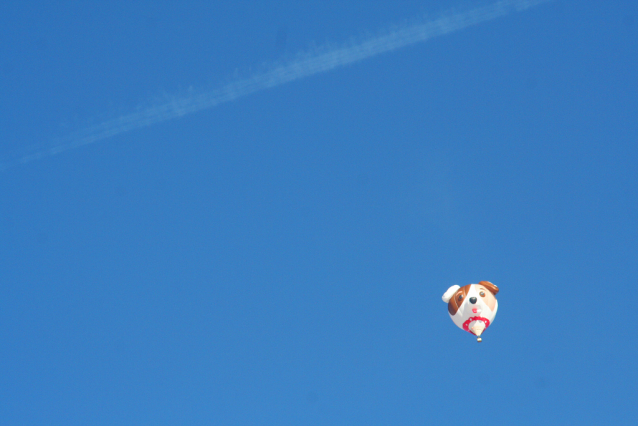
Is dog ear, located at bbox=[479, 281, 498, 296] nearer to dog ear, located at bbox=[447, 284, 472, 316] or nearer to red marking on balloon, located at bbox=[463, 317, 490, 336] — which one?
dog ear, located at bbox=[447, 284, 472, 316]

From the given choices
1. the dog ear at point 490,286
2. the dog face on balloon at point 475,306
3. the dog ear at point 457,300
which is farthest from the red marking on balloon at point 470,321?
the dog ear at point 490,286

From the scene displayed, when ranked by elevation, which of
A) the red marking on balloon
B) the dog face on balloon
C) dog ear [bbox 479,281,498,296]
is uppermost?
dog ear [bbox 479,281,498,296]

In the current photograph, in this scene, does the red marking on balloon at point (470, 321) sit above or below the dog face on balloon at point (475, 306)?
below

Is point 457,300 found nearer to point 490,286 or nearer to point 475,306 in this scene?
point 475,306

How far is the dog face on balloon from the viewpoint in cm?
3244

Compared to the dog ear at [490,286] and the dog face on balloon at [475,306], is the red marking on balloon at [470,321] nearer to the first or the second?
the dog face on balloon at [475,306]

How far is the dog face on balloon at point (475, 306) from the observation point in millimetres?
32438

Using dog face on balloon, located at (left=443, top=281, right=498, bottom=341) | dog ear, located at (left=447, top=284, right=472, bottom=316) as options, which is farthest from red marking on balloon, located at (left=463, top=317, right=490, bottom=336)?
dog ear, located at (left=447, top=284, right=472, bottom=316)

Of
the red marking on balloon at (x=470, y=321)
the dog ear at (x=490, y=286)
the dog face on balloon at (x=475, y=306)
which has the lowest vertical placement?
the red marking on balloon at (x=470, y=321)

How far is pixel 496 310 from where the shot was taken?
110ft

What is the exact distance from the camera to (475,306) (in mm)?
32344

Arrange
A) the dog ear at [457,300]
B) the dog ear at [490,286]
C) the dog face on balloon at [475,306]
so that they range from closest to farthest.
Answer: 1. the dog face on balloon at [475,306]
2. the dog ear at [457,300]
3. the dog ear at [490,286]

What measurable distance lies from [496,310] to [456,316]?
205 cm

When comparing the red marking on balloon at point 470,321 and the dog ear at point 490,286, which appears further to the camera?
the dog ear at point 490,286
